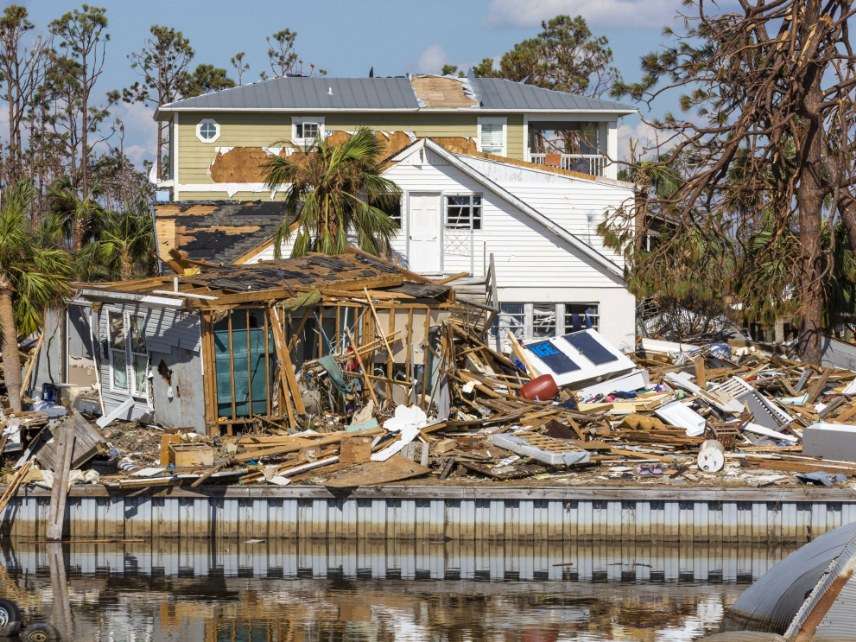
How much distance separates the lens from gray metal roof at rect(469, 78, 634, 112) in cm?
4406

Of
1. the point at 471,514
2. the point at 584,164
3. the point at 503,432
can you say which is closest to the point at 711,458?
the point at 503,432

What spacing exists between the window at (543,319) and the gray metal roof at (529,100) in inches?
501

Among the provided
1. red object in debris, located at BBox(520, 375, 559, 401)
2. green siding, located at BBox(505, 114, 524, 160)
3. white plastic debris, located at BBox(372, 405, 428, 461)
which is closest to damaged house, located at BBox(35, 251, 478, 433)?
white plastic debris, located at BBox(372, 405, 428, 461)

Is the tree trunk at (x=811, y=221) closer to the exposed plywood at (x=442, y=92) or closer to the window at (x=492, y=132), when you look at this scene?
the window at (x=492, y=132)

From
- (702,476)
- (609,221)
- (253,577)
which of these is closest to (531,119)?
(609,221)

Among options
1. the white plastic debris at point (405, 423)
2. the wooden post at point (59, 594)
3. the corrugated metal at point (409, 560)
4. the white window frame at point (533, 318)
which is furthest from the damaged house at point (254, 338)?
the white window frame at point (533, 318)

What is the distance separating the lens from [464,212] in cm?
3284

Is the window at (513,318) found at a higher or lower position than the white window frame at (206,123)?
lower

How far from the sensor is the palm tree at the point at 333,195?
30.2 metres

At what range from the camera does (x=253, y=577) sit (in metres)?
20.1

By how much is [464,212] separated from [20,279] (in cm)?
1166

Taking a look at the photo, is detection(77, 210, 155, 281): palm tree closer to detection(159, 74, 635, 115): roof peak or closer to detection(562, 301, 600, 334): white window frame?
detection(159, 74, 635, 115): roof peak

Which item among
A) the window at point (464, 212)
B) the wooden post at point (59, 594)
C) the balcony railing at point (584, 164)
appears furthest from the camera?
the balcony railing at point (584, 164)

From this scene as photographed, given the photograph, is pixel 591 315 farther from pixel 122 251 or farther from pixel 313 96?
pixel 313 96
